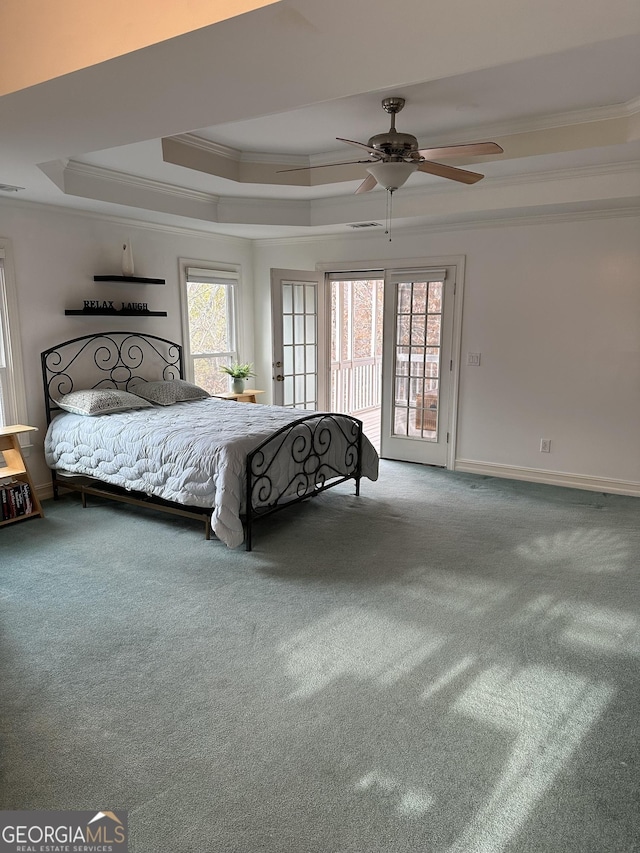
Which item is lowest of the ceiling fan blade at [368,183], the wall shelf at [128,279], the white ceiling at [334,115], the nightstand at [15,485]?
the nightstand at [15,485]

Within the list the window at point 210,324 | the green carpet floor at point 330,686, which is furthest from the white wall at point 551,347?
the window at point 210,324

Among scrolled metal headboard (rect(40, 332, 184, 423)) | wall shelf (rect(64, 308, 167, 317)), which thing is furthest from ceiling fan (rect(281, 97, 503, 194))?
scrolled metal headboard (rect(40, 332, 184, 423))

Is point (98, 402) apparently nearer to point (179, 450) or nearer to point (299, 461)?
point (179, 450)

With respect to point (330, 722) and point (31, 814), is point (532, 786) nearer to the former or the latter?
point (330, 722)

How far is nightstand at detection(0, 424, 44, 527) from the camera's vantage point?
168 inches

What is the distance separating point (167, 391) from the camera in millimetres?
5262

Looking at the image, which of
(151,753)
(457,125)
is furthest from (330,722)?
(457,125)

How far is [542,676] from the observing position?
248cm

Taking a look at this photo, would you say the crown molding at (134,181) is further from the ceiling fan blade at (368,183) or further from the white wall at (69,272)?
the ceiling fan blade at (368,183)

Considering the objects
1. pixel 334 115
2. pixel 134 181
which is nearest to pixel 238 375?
pixel 134 181

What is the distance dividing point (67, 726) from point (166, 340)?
13.7 ft

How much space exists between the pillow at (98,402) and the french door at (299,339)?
5.67 ft

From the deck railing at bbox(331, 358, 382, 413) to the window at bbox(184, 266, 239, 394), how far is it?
6.91ft

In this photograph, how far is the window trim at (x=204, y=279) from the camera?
592cm
